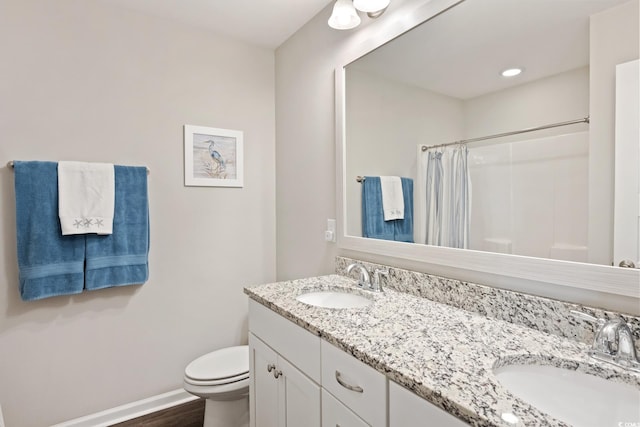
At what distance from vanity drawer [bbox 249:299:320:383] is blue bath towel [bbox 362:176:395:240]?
0.66 m

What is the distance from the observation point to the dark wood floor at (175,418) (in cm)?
193

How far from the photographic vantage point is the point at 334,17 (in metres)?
1.61

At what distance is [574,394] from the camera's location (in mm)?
791

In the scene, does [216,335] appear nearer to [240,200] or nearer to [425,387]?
[240,200]

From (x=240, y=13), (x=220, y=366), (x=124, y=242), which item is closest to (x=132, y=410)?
(x=220, y=366)

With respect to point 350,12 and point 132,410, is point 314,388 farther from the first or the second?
point 350,12

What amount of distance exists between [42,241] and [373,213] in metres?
1.70

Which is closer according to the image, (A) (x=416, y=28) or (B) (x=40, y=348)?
(A) (x=416, y=28)

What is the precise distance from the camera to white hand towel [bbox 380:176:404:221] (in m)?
1.57

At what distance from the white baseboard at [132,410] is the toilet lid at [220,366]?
0.39 m

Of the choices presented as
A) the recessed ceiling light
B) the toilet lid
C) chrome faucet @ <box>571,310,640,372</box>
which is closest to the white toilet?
the toilet lid

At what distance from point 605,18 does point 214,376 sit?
2.09 m

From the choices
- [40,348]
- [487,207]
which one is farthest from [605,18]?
[40,348]

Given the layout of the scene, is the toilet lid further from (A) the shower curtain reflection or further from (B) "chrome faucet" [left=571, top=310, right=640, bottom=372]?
(B) "chrome faucet" [left=571, top=310, right=640, bottom=372]
